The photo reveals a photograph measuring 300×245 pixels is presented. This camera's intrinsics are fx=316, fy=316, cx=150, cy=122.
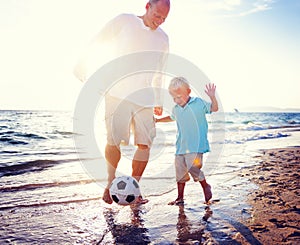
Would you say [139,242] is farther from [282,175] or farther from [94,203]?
[282,175]

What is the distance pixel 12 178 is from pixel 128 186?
9.42 ft

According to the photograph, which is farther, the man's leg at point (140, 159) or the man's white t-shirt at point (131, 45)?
the man's leg at point (140, 159)

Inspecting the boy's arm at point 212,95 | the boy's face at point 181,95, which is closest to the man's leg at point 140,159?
the boy's face at point 181,95

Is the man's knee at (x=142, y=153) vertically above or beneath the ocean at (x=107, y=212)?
above

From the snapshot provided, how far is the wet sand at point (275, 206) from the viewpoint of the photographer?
2.53 metres

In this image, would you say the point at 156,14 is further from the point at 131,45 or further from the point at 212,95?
the point at 212,95

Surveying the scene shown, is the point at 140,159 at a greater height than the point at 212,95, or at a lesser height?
lesser

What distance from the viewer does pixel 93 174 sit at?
584cm

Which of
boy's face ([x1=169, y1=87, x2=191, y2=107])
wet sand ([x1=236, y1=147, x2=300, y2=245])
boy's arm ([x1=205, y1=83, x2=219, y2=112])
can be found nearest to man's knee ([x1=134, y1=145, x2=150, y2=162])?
boy's face ([x1=169, y1=87, x2=191, y2=107])

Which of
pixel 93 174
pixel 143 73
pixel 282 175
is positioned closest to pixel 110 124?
pixel 143 73

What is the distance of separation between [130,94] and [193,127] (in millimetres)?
852

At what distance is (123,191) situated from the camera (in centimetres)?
338

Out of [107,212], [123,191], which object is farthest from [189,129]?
[107,212]

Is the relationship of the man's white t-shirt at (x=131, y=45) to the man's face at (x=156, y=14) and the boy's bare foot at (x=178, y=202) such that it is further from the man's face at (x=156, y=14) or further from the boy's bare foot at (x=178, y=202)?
the boy's bare foot at (x=178, y=202)
